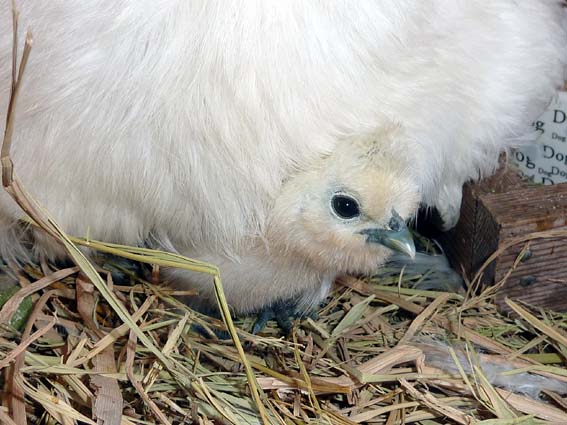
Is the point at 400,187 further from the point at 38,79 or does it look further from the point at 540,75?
the point at 38,79

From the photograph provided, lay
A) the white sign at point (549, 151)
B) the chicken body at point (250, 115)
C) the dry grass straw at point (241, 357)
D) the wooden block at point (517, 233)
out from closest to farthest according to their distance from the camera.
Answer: the chicken body at point (250, 115)
the dry grass straw at point (241, 357)
the wooden block at point (517, 233)
the white sign at point (549, 151)

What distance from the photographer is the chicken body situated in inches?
50.3

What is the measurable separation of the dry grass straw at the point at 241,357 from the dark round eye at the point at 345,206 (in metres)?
0.26

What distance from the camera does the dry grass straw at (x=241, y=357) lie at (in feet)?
4.61

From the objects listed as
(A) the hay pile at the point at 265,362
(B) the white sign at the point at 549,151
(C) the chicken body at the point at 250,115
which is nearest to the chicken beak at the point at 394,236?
(C) the chicken body at the point at 250,115

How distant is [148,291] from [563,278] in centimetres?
97

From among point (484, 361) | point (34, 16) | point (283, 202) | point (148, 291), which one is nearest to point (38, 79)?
point (34, 16)

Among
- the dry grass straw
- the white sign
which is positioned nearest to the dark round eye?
the dry grass straw

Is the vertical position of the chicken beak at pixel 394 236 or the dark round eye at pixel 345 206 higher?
the dark round eye at pixel 345 206

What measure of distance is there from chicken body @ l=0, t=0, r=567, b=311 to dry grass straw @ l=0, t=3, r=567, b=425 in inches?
3.9

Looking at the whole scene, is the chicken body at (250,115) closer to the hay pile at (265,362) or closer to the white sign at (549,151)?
the hay pile at (265,362)

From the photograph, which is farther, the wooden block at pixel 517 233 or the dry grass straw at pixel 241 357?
the wooden block at pixel 517 233

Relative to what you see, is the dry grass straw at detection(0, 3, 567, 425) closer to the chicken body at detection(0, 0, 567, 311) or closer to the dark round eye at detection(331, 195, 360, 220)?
the chicken body at detection(0, 0, 567, 311)

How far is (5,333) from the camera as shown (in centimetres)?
162
